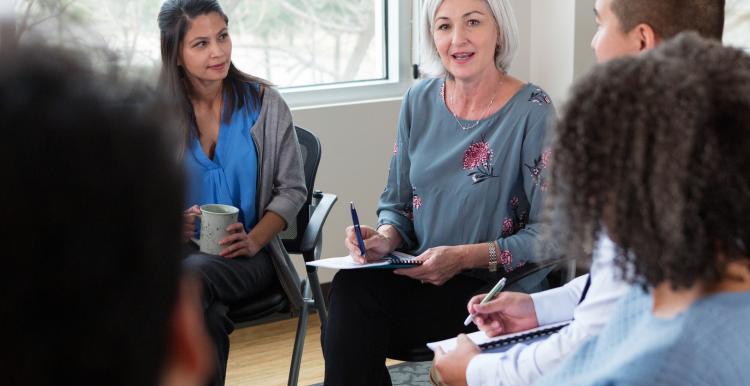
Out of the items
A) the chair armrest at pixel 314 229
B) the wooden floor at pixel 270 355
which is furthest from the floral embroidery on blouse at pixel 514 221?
the wooden floor at pixel 270 355

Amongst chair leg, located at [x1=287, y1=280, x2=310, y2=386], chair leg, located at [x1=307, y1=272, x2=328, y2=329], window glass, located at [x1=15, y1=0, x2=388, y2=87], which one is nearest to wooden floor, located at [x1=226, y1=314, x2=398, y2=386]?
chair leg, located at [x1=287, y1=280, x2=310, y2=386]

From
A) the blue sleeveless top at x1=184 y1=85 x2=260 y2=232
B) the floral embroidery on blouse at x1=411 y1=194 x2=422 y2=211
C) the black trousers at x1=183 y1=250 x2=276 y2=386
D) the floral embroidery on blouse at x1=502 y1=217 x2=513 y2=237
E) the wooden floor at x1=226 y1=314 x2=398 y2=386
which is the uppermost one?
the blue sleeveless top at x1=184 y1=85 x2=260 y2=232

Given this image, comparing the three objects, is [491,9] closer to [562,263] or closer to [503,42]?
[503,42]

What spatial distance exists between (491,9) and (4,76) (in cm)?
213

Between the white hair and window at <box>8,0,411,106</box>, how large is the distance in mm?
1014

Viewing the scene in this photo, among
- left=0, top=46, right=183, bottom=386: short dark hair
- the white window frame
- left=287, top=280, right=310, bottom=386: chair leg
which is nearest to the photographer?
left=0, top=46, right=183, bottom=386: short dark hair

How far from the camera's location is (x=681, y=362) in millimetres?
1075

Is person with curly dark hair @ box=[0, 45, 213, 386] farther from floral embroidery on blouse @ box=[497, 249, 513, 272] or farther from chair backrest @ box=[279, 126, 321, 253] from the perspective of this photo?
chair backrest @ box=[279, 126, 321, 253]

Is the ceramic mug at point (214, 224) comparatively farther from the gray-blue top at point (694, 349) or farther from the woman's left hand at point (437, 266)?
the gray-blue top at point (694, 349)

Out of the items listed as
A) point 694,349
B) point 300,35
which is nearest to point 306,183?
point 300,35

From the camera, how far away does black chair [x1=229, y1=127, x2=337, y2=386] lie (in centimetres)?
248

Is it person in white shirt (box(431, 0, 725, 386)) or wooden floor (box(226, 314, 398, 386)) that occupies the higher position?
person in white shirt (box(431, 0, 725, 386))

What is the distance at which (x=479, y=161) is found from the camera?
237 cm

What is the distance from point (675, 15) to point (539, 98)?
680 mm
